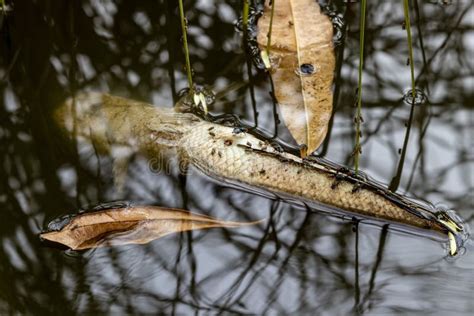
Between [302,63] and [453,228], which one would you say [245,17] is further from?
[453,228]

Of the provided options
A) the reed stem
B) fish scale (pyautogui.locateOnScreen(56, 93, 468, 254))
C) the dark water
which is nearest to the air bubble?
the dark water

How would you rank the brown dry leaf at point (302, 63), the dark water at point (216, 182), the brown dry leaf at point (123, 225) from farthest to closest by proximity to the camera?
the brown dry leaf at point (302, 63), the brown dry leaf at point (123, 225), the dark water at point (216, 182)

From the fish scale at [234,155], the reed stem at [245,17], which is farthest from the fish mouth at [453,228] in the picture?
the reed stem at [245,17]

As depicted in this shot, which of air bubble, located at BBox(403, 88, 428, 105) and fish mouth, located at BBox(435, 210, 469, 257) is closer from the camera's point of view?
fish mouth, located at BBox(435, 210, 469, 257)

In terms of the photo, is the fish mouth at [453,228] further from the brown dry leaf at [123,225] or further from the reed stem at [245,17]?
the reed stem at [245,17]

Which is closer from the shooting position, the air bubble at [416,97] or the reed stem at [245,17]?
Answer: the air bubble at [416,97]

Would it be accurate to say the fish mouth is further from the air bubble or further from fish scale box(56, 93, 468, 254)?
the air bubble

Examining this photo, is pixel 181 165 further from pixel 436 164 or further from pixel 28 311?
pixel 436 164
